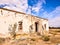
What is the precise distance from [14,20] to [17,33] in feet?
5.74

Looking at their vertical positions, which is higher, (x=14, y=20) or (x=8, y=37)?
(x=14, y=20)

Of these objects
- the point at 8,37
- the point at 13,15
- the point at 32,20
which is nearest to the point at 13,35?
the point at 8,37

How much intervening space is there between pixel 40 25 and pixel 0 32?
356 inches

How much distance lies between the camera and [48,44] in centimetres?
1232

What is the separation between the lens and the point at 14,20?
16.7 meters

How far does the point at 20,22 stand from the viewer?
17812 mm

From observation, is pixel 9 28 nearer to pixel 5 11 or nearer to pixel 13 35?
pixel 13 35

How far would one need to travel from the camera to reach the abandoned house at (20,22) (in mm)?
15271

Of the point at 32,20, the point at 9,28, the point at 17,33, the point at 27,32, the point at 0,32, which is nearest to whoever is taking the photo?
the point at 0,32

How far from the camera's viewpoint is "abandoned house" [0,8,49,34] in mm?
15271

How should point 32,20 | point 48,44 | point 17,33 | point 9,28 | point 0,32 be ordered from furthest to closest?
point 32,20, point 17,33, point 9,28, point 0,32, point 48,44

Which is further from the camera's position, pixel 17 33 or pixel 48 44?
pixel 17 33

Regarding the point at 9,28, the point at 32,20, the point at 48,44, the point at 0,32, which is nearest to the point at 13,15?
the point at 9,28

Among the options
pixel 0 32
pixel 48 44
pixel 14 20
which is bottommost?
pixel 48 44
